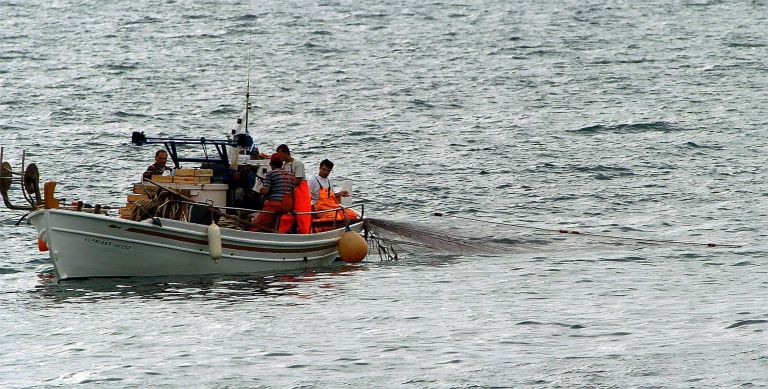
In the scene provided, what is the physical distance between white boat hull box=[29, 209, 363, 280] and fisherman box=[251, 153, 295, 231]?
438 millimetres

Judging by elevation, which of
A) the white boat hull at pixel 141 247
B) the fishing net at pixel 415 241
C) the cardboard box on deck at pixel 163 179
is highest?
the cardboard box on deck at pixel 163 179

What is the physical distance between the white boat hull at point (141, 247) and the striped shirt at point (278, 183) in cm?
71

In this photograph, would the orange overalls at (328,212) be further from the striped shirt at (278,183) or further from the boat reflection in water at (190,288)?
the boat reflection in water at (190,288)

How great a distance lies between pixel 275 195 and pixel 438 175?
512 inches

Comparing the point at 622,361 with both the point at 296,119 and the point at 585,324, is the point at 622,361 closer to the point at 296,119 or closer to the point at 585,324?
the point at 585,324

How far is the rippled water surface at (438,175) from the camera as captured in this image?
1669cm

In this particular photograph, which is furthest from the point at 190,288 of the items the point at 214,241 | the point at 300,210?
the point at 300,210

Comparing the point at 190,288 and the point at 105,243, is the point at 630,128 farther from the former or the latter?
the point at 105,243

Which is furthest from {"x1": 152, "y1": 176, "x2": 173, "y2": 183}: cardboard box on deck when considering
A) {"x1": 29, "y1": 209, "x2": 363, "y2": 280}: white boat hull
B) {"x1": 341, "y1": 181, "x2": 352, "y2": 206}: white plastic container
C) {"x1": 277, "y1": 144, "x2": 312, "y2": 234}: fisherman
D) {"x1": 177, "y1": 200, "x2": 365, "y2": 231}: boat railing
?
{"x1": 341, "y1": 181, "x2": 352, "y2": 206}: white plastic container

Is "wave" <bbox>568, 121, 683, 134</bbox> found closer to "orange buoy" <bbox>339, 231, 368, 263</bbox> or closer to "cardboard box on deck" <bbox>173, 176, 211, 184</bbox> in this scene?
"orange buoy" <bbox>339, 231, 368, 263</bbox>

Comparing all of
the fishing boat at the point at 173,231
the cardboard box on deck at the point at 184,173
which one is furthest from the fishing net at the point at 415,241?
the cardboard box on deck at the point at 184,173

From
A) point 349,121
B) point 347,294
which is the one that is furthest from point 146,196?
point 349,121

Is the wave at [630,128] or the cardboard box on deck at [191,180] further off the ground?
the cardboard box on deck at [191,180]

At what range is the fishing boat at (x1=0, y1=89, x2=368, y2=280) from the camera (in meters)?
21.2
